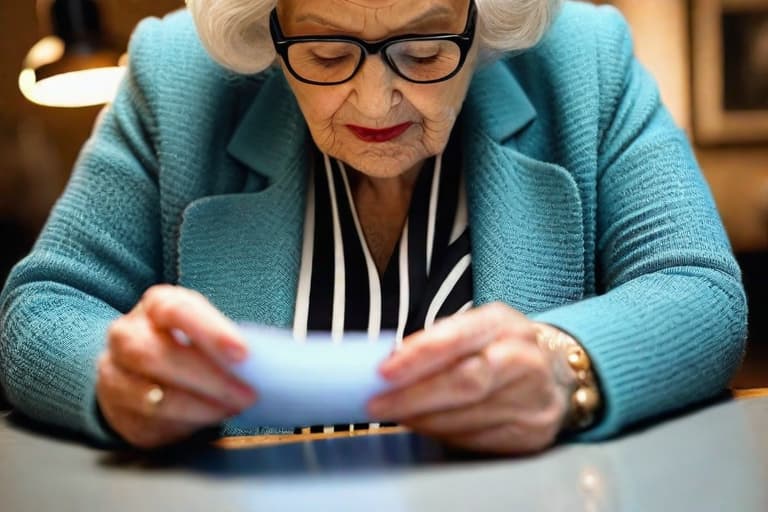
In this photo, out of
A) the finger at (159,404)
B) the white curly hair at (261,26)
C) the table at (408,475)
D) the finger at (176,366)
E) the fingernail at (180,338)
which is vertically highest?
the white curly hair at (261,26)

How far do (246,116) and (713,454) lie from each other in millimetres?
860

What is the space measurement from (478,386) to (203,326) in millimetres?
240

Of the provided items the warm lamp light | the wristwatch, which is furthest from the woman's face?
the warm lamp light

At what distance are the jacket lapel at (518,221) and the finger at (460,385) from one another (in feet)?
1.35

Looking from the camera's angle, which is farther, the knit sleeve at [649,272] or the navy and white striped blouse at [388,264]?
the navy and white striped blouse at [388,264]

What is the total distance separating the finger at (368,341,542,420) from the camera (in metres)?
0.86

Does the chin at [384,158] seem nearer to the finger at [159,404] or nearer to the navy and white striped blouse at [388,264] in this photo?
the navy and white striped blouse at [388,264]

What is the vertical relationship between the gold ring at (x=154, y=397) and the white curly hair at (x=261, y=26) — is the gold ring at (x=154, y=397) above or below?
below

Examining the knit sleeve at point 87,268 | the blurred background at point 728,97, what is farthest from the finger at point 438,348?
the blurred background at point 728,97

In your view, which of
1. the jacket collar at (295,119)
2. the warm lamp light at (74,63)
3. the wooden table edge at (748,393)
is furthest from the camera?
the warm lamp light at (74,63)

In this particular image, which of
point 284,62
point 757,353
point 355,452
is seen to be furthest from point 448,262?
point 757,353

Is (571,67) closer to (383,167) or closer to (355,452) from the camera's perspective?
(383,167)

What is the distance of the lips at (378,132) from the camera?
4.26ft

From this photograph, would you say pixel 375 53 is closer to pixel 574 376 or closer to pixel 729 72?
pixel 574 376
